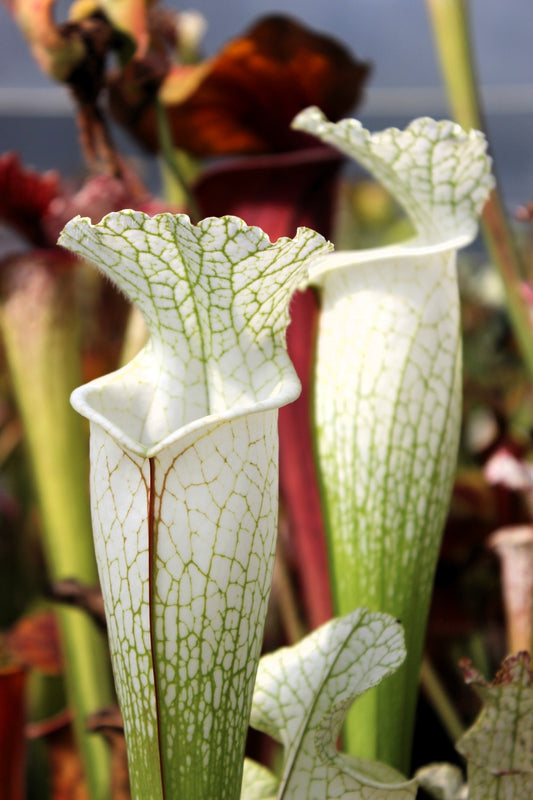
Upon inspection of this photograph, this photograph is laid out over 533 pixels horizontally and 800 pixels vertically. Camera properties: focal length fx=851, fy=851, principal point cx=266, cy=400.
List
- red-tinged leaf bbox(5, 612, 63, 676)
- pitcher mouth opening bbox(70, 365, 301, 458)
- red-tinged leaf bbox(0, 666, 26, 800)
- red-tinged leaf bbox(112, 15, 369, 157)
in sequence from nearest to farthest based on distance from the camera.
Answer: pitcher mouth opening bbox(70, 365, 301, 458), red-tinged leaf bbox(0, 666, 26, 800), red-tinged leaf bbox(112, 15, 369, 157), red-tinged leaf bbox(5, 612, 63, 676)

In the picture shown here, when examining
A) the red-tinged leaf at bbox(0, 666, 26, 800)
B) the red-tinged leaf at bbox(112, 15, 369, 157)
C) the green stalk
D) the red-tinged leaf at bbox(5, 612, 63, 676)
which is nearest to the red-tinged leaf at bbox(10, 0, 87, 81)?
the red-tinged leaf at bbox(112, 15, 369, 157)

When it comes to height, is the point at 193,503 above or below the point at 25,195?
below

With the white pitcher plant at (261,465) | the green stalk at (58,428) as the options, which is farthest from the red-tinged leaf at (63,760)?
the white pitcher plant at (261,465)

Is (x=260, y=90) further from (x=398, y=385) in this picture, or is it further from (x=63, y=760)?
(x=63, y=760)

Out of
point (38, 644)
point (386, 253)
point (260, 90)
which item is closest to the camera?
point (386, 253)

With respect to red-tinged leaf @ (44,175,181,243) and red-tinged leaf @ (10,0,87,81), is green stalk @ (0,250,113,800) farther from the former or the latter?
red-tinged leaf @ (10,0,87,81)

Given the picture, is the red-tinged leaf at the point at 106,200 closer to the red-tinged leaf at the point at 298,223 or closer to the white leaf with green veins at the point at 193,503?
the red-tinged leaf at the point at 298,223

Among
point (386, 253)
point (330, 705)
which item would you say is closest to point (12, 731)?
point (330, 705)
